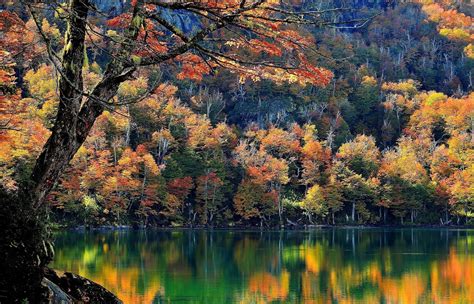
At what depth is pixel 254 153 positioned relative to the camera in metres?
53.8

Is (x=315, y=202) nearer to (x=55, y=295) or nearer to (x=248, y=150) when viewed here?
(x=248, y=150)

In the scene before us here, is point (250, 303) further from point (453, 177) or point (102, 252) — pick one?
point (453, 177)

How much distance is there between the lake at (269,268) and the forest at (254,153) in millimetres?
6226

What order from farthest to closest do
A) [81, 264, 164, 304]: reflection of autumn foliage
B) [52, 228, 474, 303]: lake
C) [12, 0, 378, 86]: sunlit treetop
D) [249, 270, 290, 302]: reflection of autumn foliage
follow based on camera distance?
[249, 270, 290, 302]: reflection of autumn foliage < [52, 228, 474, 303]: lake < [81, 264, 164, 304]: reflection of autumn foliage < [12, 0, 378, 86]: sunlit treetop

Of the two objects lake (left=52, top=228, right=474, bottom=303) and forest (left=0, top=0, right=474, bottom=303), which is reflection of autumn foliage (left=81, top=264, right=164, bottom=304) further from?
forest (left=0, top=0, right=474, bottom=303)

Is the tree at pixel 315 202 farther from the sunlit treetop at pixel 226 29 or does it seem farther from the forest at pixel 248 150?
the sunlit treetop at pixel 226 29

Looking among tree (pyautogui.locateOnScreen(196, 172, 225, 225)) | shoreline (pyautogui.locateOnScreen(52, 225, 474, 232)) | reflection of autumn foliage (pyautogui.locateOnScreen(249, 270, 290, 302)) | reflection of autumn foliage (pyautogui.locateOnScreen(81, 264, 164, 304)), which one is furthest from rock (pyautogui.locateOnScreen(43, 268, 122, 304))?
tree (pyautogui.locateOnScreen(196, 172, 225, 225))

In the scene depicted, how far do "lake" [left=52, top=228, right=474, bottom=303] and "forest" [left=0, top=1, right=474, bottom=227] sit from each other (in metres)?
6.23

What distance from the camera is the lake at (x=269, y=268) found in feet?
60.2

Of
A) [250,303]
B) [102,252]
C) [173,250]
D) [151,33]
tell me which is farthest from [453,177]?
[151,33]

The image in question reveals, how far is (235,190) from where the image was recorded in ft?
169

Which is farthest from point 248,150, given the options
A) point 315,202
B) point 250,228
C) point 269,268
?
point 269,268

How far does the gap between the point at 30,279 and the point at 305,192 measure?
50.3m

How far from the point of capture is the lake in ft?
60.2
